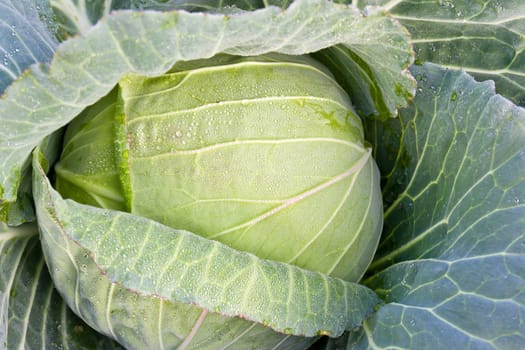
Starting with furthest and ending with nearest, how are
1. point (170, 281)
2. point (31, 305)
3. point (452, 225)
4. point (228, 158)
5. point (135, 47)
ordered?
1. point (31, 305)
2. point (452, 225)
3. point (228, 158)
4. point (170, 281)
5. point (135, 47)

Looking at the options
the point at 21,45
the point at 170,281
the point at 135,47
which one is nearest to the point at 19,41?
the point at 21,45

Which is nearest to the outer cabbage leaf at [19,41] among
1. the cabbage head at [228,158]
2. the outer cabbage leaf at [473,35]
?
the cabbage head at [228,158]

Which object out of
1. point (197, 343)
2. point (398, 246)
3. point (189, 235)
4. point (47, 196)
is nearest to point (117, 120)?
point (47, 196)

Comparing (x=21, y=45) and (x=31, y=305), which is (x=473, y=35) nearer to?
(x=21, y=45)

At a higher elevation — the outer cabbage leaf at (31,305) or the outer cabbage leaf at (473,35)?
the outer cabbage leaf at (473,35)

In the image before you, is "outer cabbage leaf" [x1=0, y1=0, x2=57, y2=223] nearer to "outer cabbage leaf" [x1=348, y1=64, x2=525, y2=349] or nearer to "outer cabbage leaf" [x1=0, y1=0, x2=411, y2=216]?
"outer cabbage leaf" [x1=0, y1=0, x2=411, y2=216]

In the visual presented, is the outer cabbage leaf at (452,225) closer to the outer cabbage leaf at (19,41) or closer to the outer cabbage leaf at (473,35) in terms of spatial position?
the outer cabbage leaf at (473,35)
